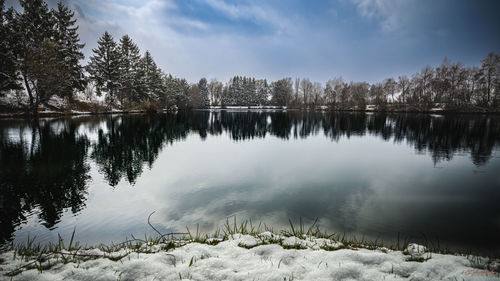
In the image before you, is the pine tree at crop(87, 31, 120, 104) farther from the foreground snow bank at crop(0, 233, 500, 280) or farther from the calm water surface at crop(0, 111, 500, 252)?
the foreground snow bank at crop(0, 233, 500, 280)

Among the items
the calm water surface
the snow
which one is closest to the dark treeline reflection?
the calm water surface

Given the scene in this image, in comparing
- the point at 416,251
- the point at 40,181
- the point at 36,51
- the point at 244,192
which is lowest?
the point at 244,192

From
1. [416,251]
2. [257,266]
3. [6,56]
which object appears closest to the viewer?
[257,266]

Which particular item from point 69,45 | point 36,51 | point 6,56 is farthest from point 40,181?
point 69,45

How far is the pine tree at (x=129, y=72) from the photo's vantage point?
2024 inches

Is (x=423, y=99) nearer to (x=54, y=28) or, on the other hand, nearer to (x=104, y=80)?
(x=104, y=80)

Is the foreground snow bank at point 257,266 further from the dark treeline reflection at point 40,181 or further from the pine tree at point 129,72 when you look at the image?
the pine tree at point 129,72

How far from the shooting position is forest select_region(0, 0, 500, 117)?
30953 millimetres

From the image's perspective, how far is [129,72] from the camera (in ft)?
173

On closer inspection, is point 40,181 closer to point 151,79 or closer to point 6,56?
point 6,56

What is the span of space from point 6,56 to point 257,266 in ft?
141

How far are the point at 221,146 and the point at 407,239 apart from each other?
14.3 meters

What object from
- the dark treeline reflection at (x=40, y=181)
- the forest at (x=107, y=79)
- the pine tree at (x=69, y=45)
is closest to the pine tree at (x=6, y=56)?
the forest at (x=107, y=79)

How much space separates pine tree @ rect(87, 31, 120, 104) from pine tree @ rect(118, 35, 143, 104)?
1.55 m
